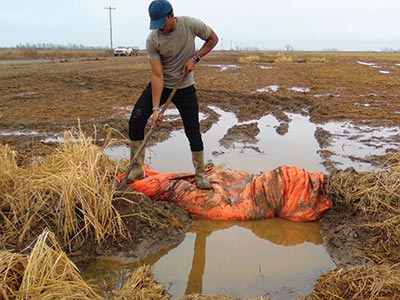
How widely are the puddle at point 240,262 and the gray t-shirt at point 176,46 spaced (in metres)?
1.46

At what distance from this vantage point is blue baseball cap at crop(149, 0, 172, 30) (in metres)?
3.23

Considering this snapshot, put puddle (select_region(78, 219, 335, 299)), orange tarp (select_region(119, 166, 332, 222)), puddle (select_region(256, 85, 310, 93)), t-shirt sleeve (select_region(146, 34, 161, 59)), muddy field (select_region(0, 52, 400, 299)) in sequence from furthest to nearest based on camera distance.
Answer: puddle (select_region(256, 85, 310, 93))
orange tarp (select_region(119, 166, 332, 222))
t-shirt sleeve (select_region(146, 34, 161, 59))
muddy field (select_region(0, 52, 400, 299))
puddle (select_region(78, 219, 335, 299))

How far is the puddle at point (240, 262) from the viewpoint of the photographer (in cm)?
271

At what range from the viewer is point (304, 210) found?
3656 mm

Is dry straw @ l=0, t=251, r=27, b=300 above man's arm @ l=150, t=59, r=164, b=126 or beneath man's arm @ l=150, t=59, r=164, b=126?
beneath

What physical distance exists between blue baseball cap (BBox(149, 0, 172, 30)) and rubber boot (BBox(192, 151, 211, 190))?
133 centimetres

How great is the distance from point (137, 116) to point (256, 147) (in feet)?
9.21

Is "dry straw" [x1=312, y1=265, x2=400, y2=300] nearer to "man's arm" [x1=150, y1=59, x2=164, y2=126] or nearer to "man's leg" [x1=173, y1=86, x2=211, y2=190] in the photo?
"man's leg" [x1=173, y1=86, x2=211, y2=190]

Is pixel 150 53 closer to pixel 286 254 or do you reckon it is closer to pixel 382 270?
pixel 286 254

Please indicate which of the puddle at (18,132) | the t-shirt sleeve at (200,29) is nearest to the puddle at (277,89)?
the puddle at (18,132)

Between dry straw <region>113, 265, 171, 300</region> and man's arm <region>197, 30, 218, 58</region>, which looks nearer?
dry straw <region>113, 265, 171, 300</region>

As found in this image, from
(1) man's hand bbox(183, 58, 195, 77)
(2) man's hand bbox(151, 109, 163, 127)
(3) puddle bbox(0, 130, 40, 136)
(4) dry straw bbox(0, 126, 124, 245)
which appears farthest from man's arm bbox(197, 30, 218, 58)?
(3) puddle bbox(0, 130, 40, 136)

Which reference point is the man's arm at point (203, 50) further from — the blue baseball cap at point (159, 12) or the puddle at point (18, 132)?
the puddle at point (18, 132)

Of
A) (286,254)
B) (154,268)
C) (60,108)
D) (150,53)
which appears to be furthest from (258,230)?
(60,108)
